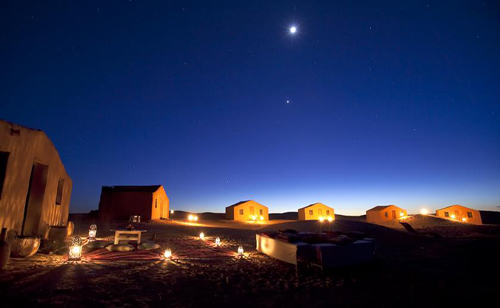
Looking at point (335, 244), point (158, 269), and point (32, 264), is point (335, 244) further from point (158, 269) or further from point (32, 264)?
point (32, 264)

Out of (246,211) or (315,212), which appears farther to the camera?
(315,212)

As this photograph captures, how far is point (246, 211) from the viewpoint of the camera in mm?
36656

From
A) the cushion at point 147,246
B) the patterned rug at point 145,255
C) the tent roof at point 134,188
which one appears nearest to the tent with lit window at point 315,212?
the tent roof at point 134,188

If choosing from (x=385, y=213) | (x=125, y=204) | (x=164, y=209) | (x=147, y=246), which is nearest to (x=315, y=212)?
(x=385, y=213)

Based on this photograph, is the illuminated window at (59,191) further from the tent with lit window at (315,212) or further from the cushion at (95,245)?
Result: the tent with lit window at (315,212)

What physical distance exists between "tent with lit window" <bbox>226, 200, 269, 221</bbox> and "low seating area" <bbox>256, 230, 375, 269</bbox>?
1093 inches

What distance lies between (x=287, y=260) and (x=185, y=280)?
3.45 meters

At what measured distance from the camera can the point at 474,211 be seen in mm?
38438

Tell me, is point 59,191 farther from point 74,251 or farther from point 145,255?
point 145,255

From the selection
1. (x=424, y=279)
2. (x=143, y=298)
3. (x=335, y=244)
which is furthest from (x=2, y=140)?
(x=424, y=279)

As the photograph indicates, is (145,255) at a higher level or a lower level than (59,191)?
lower

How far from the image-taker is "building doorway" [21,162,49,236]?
1011 centimetres

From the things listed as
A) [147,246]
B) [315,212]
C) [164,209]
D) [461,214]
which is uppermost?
[164,209]

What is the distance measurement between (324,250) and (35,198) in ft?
38.7
